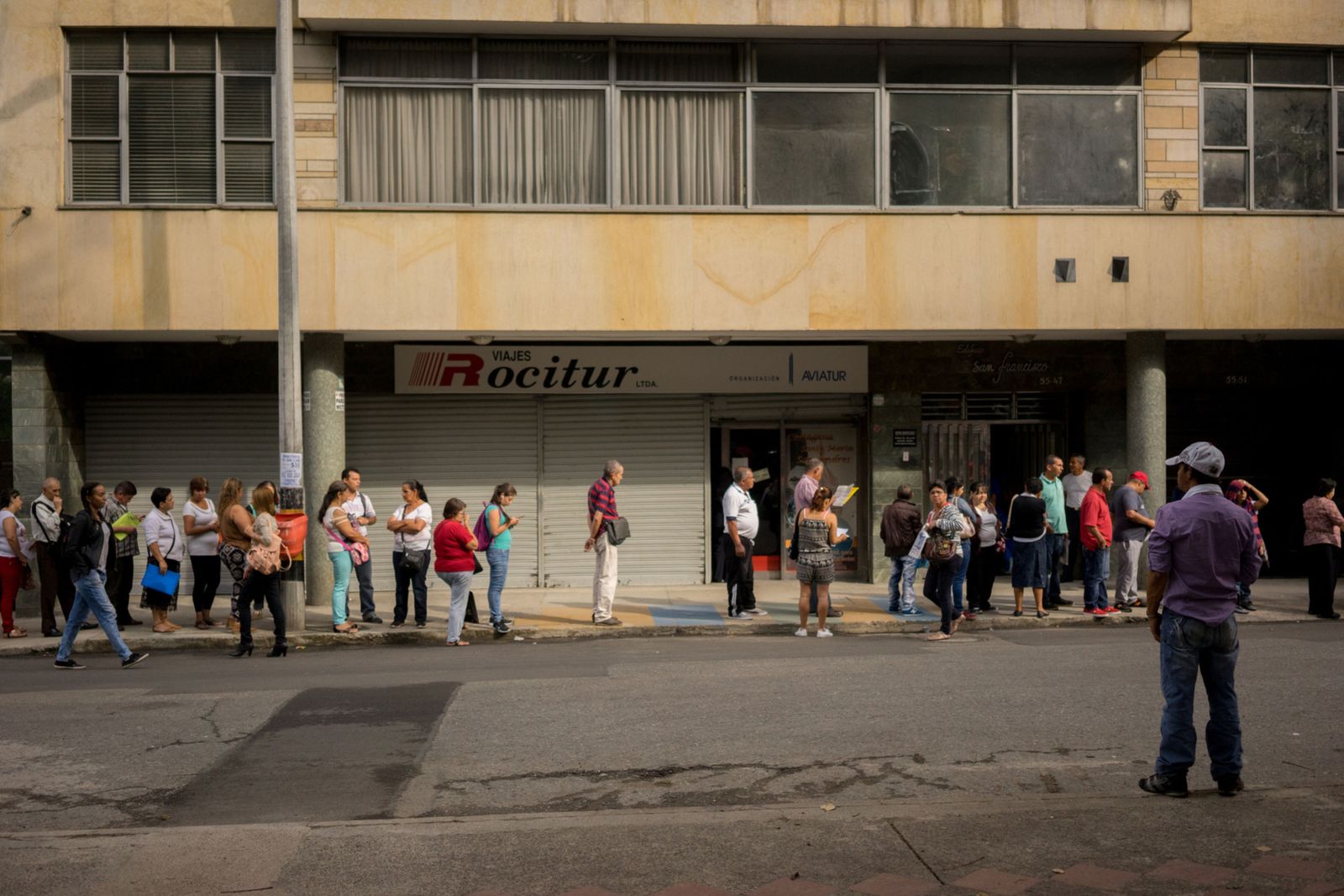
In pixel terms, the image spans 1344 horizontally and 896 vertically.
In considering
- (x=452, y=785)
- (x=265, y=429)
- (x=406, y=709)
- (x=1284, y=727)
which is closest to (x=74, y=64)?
(x=265, y=429)

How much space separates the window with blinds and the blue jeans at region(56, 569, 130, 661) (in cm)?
624

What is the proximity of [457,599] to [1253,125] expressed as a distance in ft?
39.5

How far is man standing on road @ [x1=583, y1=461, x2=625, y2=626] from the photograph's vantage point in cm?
1509

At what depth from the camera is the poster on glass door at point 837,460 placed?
19312 millimetres

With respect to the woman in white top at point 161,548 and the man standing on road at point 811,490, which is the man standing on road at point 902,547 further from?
the woman in white top at point 161,548

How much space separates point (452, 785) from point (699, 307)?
10140mm

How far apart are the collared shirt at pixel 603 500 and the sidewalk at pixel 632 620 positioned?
124 centimetres

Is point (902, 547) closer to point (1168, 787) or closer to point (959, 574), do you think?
point (959, 574)

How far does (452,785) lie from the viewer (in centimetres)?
783

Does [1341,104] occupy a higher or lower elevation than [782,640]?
higher

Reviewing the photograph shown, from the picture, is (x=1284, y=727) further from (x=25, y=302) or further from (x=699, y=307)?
(x=25, y=302)

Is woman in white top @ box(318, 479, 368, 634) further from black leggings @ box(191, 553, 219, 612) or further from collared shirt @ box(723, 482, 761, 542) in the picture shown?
collared shirt @ box(723, 482, 761, 542)

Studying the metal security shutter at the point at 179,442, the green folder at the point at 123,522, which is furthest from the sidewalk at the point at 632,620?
the metal security shutter at the point at 179,442

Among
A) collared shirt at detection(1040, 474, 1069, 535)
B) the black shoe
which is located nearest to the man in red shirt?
collared shirt at detection(1040, 474, 1069, 535)
